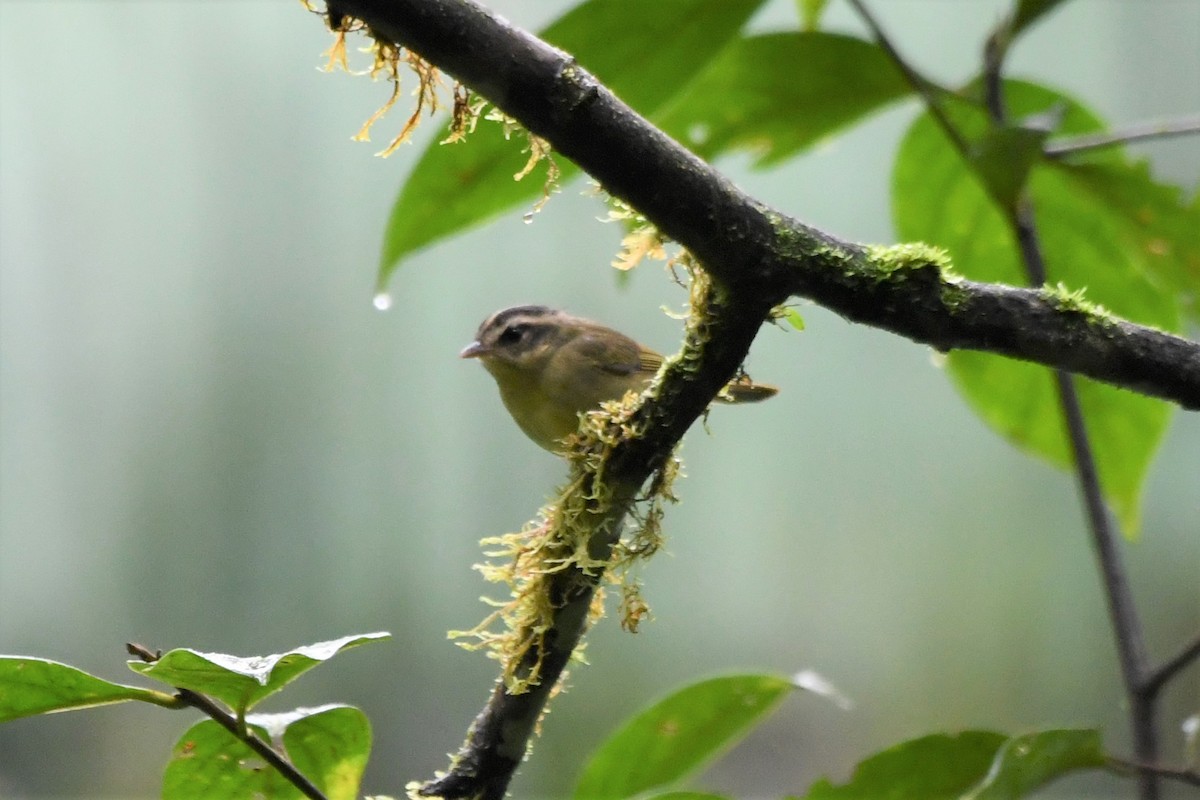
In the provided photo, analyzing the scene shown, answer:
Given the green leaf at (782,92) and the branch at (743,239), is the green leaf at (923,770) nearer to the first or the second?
the branch at (743,239)

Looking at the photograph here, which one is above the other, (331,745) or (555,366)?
(555,366)

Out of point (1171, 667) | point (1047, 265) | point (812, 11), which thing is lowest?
point (1171, 667)

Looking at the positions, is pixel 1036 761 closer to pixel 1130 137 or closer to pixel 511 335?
pixel 1130 137

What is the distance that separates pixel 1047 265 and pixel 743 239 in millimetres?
1203

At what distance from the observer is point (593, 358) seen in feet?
6.80

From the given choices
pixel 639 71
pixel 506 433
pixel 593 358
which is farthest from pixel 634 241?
pixel 506 433

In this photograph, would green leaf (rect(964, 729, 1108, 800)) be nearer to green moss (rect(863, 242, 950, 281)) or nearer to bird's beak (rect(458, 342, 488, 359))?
green moss (rect(863, 242, 950, 281))

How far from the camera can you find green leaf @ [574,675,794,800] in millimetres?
1477

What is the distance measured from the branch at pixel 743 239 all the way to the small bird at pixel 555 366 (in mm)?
902

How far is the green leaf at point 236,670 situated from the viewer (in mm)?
828

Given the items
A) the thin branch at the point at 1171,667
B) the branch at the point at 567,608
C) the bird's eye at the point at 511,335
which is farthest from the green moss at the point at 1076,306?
the bird's eye at the point at 511,335

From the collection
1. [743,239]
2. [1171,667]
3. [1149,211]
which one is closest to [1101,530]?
[1171,667]

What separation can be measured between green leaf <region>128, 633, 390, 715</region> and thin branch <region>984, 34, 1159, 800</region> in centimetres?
112

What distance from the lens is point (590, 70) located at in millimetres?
1427
